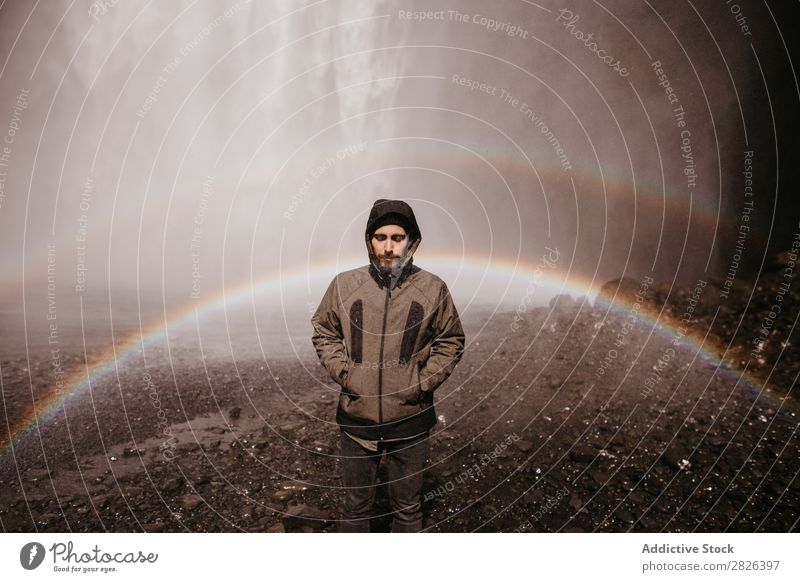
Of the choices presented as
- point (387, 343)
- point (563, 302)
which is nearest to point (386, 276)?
point (387, 343)

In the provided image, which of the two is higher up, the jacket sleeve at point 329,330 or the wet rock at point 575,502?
the jacket sleeve at point 329,330

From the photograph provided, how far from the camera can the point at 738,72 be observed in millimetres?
8969

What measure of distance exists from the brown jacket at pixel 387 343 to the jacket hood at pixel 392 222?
10 millimetres

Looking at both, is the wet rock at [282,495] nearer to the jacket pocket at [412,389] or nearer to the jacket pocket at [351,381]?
the jacket pocket at [351,381]

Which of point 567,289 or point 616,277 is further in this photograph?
point 567,289

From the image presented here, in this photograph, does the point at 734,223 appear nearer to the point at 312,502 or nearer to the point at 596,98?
the point at 596,98

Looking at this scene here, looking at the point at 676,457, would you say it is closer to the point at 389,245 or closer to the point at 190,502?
the point at 389,245

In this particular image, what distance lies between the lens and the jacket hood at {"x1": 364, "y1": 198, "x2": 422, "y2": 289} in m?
3.29

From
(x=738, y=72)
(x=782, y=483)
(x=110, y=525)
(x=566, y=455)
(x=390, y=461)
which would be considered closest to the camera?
(x=390, y=461)

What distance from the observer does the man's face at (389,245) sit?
3393 millimetres

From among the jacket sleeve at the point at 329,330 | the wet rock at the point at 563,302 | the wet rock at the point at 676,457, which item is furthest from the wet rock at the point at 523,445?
the wet rock at the point at 563,302

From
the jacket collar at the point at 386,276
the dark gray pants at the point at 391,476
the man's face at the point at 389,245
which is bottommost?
the dark gray pants at the point at 391,476

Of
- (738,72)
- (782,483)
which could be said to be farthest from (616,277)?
(782,483)
